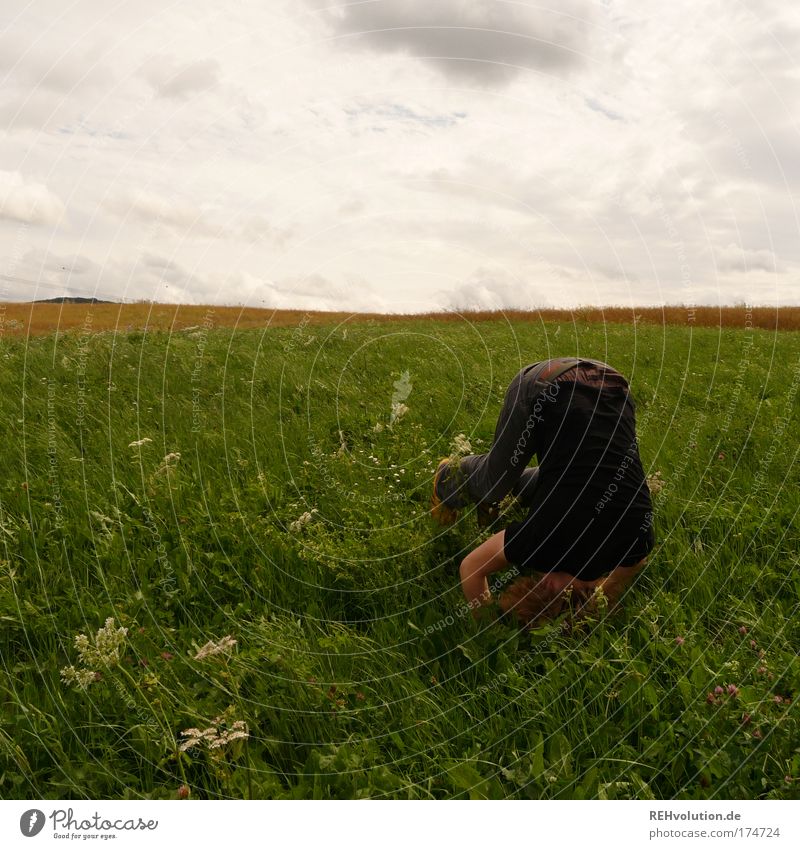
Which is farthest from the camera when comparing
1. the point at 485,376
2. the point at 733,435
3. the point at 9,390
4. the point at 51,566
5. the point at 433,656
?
the point at 485,376

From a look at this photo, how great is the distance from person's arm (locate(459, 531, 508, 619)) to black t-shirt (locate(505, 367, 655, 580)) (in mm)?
79

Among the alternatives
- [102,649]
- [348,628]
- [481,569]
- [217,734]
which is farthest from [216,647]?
[481,569]

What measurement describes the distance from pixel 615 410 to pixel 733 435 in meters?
3.12

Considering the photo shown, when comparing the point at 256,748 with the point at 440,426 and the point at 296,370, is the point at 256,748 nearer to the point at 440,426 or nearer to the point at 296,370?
the point at 440,426

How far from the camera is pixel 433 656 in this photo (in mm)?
3234

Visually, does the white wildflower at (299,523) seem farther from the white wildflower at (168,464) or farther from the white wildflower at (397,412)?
the white wildflower at (397,412)

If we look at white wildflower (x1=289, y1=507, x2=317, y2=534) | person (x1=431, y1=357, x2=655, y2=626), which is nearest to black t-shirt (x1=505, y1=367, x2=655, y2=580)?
person (x1=431, y1=357, x2=655, y2=626)

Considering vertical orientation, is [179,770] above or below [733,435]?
below

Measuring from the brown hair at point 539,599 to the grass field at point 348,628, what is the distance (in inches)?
6.0

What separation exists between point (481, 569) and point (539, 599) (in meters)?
0.37

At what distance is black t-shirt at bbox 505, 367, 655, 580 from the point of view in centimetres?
321

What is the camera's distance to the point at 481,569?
3414 mm

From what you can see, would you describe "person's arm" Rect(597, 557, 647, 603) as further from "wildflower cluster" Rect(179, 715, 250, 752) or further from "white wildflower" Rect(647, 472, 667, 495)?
"wildflower cluster" Rect(179, 715, 250, 752)
